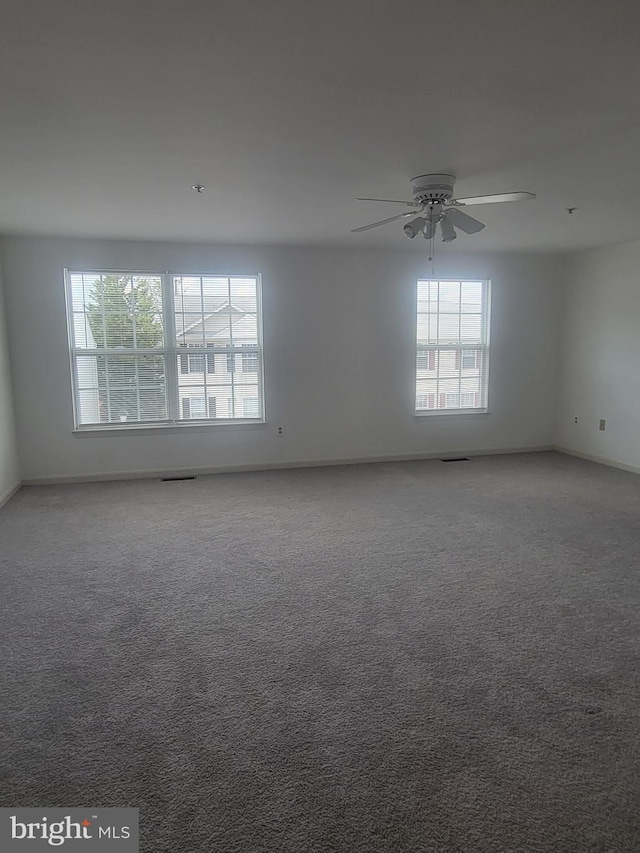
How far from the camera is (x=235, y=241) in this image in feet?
17.4

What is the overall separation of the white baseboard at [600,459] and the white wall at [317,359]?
0.25m

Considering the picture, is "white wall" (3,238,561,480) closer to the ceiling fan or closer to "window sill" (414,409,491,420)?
"window sill" (414,409,491,420)

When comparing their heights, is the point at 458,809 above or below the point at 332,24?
below

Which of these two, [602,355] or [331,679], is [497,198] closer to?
[331,679]

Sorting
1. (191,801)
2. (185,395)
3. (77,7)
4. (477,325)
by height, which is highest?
(77,7)

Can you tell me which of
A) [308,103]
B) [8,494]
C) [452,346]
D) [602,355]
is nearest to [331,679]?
[308,103]

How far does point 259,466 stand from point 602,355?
13.4 ft

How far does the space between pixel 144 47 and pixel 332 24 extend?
0.66 meters

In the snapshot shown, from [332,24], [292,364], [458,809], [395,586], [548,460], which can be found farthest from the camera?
[548,460]

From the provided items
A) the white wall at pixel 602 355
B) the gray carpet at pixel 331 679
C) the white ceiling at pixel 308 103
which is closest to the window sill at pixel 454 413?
the white wall at pixel 602 355

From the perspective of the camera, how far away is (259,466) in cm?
583

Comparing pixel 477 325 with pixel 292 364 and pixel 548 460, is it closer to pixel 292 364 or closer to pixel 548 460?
pixel 548 460

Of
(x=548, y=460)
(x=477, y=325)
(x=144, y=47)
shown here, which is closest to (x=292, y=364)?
(x=477, y=325)

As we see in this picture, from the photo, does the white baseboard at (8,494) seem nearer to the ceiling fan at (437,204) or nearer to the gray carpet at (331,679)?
the gray carpet at (331,679)
